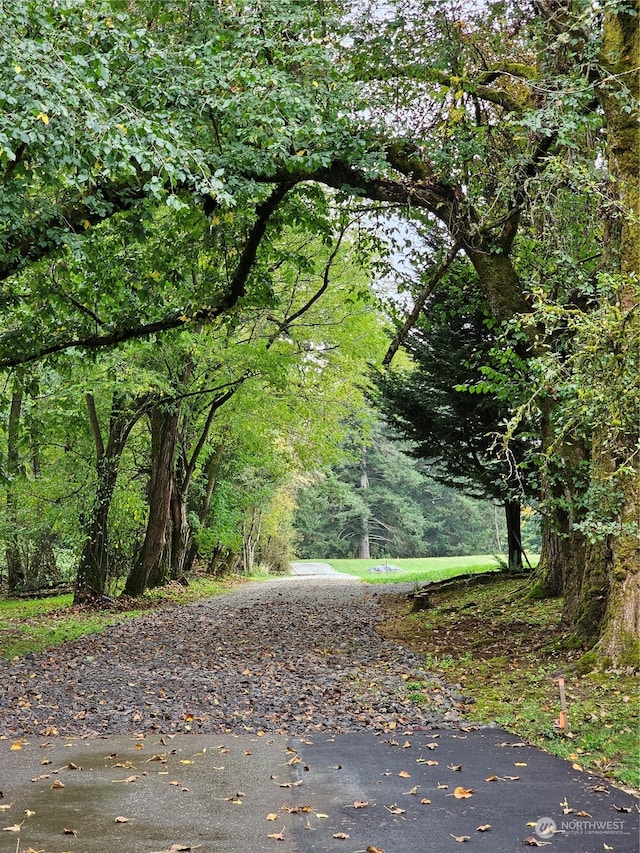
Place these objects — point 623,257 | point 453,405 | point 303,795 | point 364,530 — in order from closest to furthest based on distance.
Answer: point 303,795
point 623,257
point 453,405
point 364,530

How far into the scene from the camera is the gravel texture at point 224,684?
6840 millimetres

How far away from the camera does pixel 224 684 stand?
8.28 meters

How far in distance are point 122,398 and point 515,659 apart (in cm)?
1037

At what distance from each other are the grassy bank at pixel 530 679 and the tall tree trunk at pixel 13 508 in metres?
9.03

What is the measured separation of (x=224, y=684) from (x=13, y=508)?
1154 cm

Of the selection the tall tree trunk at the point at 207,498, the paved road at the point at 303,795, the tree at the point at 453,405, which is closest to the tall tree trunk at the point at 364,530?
the tall tree trunk at the point at 207,498

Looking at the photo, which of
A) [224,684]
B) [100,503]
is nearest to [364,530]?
[100,503]

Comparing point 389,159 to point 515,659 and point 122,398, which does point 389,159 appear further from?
point 122,398

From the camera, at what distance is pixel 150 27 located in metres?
9.05

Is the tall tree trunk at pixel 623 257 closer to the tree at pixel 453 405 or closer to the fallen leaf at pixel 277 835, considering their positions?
the fallen leaf at pixel 277 835

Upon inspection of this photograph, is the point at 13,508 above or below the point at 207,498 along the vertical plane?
below

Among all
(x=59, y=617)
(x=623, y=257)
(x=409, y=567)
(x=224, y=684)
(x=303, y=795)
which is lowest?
(x=409, y=567)

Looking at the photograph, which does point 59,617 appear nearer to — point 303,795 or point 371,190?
point 371,190

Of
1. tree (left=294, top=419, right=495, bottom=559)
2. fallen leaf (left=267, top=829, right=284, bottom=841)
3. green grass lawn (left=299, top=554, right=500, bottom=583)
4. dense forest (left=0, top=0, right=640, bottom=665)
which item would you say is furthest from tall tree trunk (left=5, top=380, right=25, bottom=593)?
tree (left=294, top=419, right=495, bottom=559)
